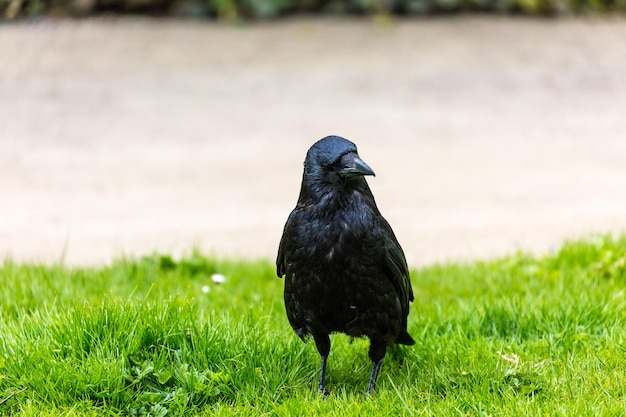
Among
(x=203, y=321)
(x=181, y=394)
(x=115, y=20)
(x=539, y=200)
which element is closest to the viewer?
(x=181, y=394)

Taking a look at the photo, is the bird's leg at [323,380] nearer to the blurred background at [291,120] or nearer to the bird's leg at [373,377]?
the bird's leg at [373,377]

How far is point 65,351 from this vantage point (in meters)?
3.63

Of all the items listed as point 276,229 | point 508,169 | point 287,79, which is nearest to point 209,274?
point 276,229

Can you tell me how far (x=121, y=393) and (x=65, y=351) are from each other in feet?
1.07

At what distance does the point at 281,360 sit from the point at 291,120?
20.4ft

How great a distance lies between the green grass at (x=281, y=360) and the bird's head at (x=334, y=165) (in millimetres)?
784

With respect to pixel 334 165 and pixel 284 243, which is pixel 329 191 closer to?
pixel 334 165

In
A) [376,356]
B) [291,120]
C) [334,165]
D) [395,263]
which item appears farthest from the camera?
[291,120]

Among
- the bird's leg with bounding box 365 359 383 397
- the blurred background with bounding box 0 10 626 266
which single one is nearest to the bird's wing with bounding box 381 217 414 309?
the bird's leg with bounding box 365 359 383 397

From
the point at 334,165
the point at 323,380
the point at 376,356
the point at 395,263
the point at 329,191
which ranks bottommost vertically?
the point at 323,380

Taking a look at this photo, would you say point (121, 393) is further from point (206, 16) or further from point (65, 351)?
point (206, 16)

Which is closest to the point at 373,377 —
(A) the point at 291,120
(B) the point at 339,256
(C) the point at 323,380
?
(C) the point at 323,380

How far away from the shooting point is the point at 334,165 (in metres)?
3.46

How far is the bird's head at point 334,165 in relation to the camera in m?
3.41
